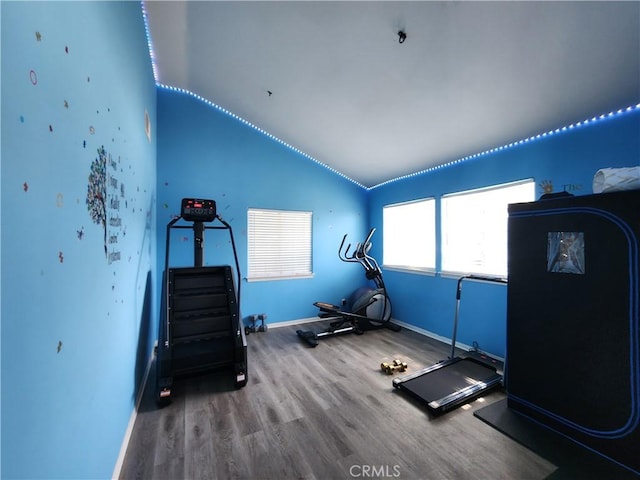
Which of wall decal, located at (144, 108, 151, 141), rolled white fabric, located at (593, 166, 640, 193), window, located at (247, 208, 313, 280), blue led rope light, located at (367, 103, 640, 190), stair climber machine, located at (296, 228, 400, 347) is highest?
wall decal, located at (144, 108, 151, 141)

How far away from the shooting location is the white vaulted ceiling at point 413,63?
5.72ft

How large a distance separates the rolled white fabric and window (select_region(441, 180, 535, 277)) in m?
1.15

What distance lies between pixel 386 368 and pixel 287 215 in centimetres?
288

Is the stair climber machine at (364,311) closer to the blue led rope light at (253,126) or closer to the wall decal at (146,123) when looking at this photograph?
the blue led rope light at (253,126)

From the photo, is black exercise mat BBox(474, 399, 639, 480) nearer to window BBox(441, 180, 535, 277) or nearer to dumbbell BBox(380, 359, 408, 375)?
dumbbell BBox(380, 359, 408, 375)

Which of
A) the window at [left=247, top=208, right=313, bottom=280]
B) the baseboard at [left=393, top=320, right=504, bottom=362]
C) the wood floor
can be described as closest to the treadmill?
the wood floor

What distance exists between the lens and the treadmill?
89.7 inches

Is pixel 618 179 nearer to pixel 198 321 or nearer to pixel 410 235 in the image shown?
pixel 410 235

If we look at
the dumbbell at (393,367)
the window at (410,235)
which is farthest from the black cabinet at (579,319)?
the window at (410,235)

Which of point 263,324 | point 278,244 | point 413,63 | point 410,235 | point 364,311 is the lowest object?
point 263,324


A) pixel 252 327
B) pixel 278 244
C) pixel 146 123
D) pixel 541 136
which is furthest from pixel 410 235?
pixel 146 123

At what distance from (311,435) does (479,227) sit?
10.3 ft

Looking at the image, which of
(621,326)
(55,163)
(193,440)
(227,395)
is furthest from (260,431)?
(621,326)

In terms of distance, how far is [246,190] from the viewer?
4.17 m
